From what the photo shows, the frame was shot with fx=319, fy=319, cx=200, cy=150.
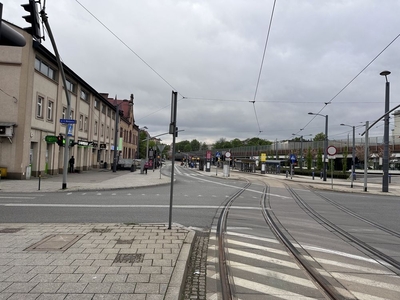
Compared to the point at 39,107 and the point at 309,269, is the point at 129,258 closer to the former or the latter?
the point at 309,269

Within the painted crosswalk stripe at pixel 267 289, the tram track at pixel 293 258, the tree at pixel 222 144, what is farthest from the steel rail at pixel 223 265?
the tree at pixel 222 144

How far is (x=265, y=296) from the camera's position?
4168mm

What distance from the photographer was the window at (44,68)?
24.1m

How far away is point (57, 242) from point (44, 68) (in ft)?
76.1

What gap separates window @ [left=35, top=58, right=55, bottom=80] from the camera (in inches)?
Result: 949

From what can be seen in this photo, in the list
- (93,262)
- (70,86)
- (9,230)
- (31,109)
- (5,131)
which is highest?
(70,86)

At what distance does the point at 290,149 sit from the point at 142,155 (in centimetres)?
3973

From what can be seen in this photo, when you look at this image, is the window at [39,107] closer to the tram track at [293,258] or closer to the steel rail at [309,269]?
the tram track at [293,258]

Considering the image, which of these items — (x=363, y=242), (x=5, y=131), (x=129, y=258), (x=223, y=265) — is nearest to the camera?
(x=129, y=258)

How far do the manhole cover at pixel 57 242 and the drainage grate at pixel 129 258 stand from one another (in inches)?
46.0

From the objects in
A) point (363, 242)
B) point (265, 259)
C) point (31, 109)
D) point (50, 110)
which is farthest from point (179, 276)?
point (50, 110)

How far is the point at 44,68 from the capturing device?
25.5m

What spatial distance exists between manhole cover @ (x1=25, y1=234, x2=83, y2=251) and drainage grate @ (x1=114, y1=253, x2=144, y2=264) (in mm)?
1168

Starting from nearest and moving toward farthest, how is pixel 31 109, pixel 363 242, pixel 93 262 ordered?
1. pixel 93 262
2. pixel 363 242
3. pixel 31 109
